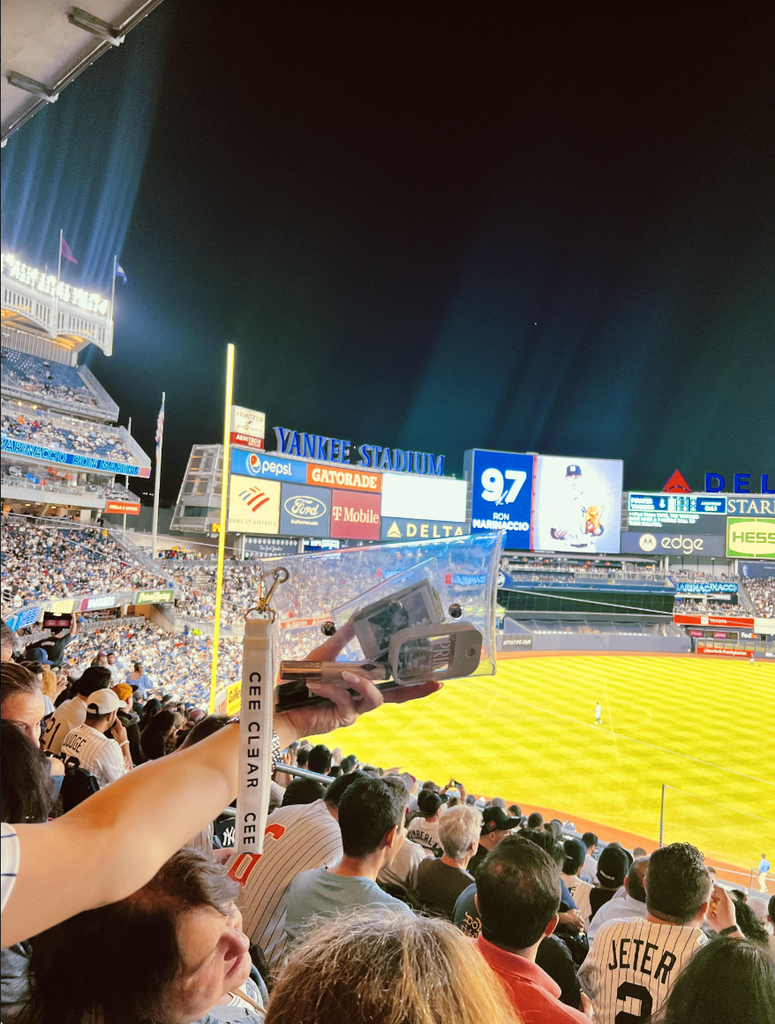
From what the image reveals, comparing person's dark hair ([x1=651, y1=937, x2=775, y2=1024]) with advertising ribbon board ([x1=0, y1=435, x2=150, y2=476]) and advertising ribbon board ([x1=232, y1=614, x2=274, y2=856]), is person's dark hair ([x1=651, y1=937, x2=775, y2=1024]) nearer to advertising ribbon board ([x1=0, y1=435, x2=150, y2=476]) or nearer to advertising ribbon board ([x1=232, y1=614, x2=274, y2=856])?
advertising ribbon board ([x1=232, y1=614, x2=274, y2=856])

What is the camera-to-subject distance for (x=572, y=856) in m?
5.68

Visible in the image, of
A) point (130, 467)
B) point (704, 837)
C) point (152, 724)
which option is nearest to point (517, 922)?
point (152, 724)

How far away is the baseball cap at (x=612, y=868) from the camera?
486 centimetres

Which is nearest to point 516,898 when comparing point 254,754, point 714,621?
point 254,754

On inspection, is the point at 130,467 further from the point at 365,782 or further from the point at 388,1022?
the point at 388,1022

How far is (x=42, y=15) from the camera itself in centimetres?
217

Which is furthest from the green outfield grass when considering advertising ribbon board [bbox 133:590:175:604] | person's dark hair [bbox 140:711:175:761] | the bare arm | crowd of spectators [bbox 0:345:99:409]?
crowd of spectators [bbox 0:345:99:409]

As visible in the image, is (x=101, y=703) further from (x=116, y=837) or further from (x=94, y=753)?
(x=116, y=837)

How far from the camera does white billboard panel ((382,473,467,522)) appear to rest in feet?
126

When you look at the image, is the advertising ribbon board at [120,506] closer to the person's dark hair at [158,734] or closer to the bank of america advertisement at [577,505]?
the person's dark hair at [158,734]

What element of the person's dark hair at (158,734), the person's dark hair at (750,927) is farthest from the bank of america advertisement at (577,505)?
the person's dark hair at (750,927)

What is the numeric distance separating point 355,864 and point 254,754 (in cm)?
149

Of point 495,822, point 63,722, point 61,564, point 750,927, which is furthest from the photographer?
point 61,564

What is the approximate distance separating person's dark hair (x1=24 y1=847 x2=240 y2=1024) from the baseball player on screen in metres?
41.6
